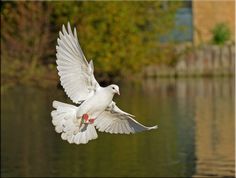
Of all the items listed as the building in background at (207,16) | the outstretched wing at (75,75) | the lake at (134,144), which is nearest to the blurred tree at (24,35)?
the lake at (134,144)

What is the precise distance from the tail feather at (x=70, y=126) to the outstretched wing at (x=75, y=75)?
5.7 inches

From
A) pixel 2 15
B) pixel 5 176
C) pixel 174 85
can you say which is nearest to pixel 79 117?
pixel 2 15

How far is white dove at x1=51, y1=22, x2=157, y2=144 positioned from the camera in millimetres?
9477

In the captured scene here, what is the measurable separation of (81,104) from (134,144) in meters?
18.8

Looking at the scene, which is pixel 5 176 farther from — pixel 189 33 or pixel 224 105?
pixel 189 33

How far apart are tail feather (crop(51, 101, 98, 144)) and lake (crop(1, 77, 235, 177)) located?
10.4 m

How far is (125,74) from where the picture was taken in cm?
2450

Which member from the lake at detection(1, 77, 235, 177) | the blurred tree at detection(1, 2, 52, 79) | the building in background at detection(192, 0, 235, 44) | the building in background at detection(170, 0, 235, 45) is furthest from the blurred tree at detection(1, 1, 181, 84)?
the building in background at detection(192, 0, 235, 44)

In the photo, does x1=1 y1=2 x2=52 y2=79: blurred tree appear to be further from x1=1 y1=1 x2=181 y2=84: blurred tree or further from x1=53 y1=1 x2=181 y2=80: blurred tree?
x1=53 y1=1 x2=181 y2=80: blurred tree

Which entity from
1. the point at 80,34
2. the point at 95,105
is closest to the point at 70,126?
the point at 95,105

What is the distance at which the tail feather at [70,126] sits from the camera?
31.3 ft

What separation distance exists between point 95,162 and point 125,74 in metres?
2.26

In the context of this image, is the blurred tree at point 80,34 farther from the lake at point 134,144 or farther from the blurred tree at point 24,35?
the lake at point 134,144

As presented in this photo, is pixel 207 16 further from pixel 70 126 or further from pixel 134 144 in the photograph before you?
pixel 70 126
